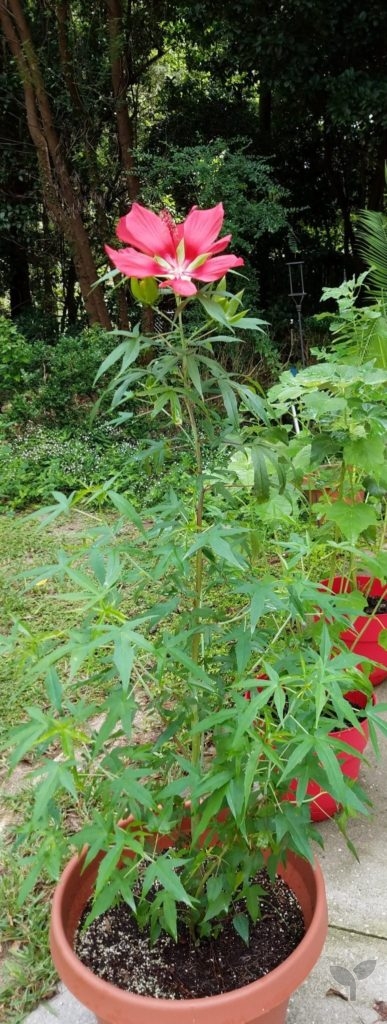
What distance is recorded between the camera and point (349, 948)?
1.45m

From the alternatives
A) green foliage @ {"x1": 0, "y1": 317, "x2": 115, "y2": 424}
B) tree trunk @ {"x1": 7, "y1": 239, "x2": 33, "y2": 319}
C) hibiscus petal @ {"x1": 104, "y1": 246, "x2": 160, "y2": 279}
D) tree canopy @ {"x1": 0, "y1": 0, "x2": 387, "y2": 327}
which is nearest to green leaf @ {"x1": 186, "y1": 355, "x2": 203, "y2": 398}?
hibiscus petal @ {"x1": 104, "y1": 246, "x2": 160, "y2": 279}

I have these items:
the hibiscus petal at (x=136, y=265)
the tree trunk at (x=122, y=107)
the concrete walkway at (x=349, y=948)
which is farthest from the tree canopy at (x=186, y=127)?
the hibiscus petal at (x=136, y=265)

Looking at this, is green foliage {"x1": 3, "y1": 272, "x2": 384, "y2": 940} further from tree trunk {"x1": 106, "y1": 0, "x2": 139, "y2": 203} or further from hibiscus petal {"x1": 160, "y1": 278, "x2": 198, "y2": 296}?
tree trunk {"x1": 106, "y1": 0, "x2": 139, "y2": 203}

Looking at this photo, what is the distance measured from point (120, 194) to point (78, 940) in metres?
6.33

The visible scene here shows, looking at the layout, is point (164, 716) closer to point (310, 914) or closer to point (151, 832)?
point (151, 832)

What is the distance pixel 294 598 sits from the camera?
1.01m

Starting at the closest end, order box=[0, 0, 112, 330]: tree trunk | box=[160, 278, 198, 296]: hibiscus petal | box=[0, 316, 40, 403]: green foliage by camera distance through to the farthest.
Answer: box=[160, 278, 198, 296]: hibiscus petal < box=[0, 316, 40, 403]: green foliage < box=[0, 0, 112, 330]: tree trunk

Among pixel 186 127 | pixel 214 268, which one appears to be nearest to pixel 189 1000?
pixel 214 268

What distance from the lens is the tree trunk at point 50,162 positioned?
584cm

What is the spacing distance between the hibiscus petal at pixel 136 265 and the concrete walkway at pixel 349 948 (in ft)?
2.98

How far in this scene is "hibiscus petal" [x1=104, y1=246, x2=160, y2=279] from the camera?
0.85m

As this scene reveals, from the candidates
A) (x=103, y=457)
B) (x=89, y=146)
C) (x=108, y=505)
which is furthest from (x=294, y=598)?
(x=89, y=146)

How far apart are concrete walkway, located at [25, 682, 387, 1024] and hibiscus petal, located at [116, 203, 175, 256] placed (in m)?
0.93
